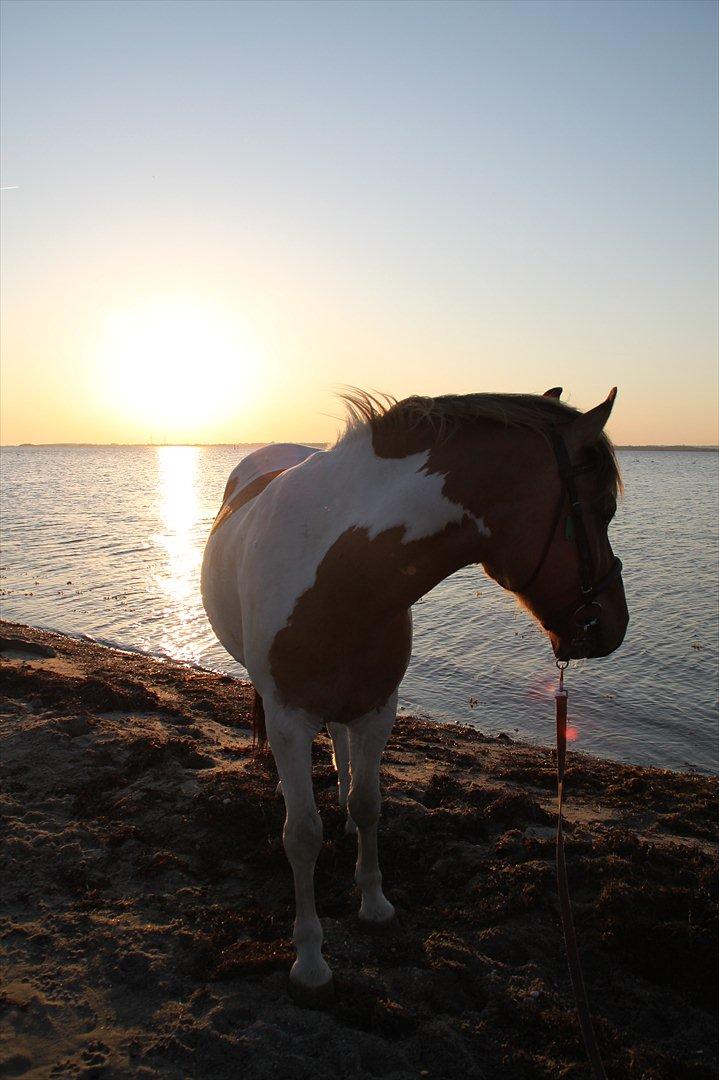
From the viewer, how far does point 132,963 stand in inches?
122

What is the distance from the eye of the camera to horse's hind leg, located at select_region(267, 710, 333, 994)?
305cm

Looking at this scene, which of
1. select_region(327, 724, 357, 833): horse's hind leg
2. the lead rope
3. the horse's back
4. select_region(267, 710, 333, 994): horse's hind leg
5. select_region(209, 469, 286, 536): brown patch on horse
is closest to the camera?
the lead rope

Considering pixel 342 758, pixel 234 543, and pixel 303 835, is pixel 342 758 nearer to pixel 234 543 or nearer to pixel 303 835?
pixel 303 835

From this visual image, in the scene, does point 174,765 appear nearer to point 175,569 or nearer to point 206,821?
point 206,821

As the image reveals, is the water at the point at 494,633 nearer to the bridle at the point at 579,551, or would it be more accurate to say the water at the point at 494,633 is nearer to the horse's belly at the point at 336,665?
the horse's belly at the point at 336,665

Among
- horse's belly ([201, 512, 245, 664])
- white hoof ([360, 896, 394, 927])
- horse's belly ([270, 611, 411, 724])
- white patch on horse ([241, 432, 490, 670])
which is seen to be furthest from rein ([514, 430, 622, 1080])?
horse's belly ([201, 512, 245, 664])

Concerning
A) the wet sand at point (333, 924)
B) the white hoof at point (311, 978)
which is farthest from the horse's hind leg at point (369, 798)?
the white hoof at point (311, 978)

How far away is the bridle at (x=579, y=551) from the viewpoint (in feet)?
8.18

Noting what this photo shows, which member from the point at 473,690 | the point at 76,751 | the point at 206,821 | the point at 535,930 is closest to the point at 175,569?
the point at 473,690

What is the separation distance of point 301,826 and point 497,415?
209 centimetres

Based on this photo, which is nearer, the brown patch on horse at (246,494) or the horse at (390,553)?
the horse at (390,553)

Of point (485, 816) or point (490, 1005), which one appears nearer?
point (490, 1005)

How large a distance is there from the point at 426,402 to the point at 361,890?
2.63 m

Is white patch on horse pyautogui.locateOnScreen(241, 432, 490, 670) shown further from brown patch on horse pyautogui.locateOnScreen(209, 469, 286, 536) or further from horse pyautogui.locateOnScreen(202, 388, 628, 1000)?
brown patch on horse pyautogui.locateOnScreen(209, 469, 286, 536)
